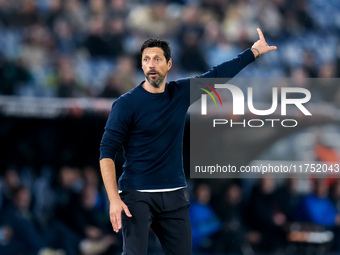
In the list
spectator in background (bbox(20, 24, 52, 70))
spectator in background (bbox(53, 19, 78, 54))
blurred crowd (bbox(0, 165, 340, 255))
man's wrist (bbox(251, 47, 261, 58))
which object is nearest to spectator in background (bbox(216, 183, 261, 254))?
blurred crowd (bbox(0, 165, 340, 255))

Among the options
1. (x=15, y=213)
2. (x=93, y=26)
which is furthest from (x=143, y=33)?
(x=15, y=213)

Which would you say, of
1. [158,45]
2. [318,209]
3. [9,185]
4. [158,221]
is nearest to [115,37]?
[9,185]

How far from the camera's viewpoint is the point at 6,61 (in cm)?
858

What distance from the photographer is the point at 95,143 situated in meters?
8.72

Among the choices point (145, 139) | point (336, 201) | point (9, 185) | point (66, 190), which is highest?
point (145, 139)

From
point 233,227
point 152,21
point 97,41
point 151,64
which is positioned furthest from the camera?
point 152,21

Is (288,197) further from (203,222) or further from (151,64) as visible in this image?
(151,64)

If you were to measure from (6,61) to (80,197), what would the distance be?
7.29ft

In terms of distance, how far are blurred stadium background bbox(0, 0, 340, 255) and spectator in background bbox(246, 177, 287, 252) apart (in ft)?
0.05

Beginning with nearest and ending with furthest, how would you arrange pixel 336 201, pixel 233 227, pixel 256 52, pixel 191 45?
pixel 256 52 < pixel 233 227 < pixel 336 201 < pixel 191 45

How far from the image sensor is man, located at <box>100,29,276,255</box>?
12.4 ft

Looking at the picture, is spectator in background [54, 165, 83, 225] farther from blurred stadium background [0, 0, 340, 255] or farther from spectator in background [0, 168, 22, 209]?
spectator in background [0, 168, 22, 209]

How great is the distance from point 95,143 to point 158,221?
4.89m

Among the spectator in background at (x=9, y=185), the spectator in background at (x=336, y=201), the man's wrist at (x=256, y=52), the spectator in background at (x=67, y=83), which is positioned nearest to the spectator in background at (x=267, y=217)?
the spectator in background at (x=336, y=201)
